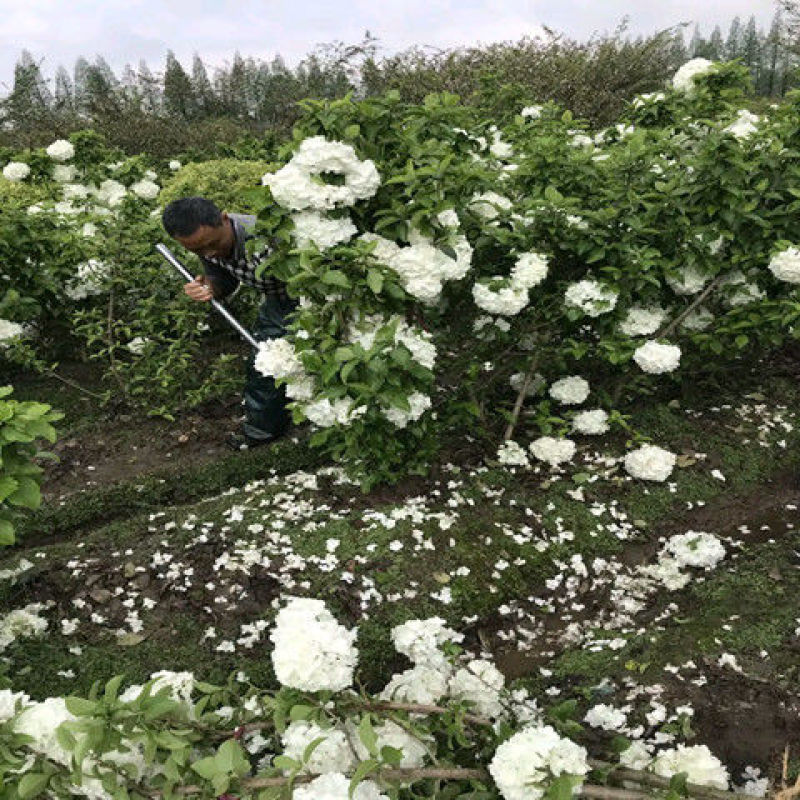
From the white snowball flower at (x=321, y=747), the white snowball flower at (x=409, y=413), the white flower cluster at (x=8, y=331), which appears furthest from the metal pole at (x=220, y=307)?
the white snowball flower at (x=321, y=747)

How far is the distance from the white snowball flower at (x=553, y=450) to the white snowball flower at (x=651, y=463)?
0.33 meters

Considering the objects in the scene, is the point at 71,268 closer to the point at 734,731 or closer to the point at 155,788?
the point at 155,788

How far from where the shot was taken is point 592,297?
3.62 m

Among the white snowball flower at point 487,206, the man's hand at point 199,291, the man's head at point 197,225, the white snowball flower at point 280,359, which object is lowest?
the white snowball flower at point 280,359

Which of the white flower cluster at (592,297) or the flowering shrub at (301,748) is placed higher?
the white flower cluster at (592,297)

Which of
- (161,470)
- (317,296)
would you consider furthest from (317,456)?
(317,296)

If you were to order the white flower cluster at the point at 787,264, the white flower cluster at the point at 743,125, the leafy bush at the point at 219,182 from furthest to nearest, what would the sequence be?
the leafy bush at the point at 219,182 → the white flower cluster at the point at 743,125 → the white flower cluster at the point at 787,264

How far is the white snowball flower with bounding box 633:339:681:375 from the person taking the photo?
372 centimetres

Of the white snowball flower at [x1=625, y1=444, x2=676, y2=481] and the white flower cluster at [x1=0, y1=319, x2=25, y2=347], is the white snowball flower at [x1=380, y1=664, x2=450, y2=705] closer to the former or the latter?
the white snowball flower at [x1=625, y1=444, x2=676, y2=481]

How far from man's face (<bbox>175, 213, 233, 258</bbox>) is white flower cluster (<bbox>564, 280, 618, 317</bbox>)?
1.93 m

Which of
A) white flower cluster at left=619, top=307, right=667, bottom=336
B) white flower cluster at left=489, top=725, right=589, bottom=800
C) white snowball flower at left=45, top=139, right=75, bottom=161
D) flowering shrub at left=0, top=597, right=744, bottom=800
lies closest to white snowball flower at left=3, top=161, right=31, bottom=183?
white snowball flower at left=45, top=139, right=75, bottom=161

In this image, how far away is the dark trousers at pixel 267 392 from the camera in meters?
4.30

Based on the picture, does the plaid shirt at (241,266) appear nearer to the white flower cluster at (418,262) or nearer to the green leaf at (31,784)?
the white flower cluster at (418,262)

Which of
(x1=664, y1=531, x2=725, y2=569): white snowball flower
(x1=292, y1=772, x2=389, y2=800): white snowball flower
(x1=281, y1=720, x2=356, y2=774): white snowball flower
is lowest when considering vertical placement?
(x1=664, y1=531, x2=725, y2=569): white snowball flower
